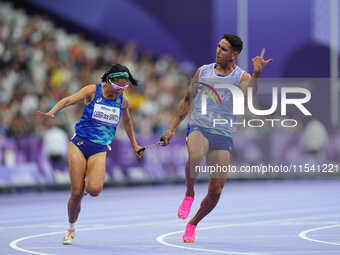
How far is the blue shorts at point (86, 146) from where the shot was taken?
11.7 m

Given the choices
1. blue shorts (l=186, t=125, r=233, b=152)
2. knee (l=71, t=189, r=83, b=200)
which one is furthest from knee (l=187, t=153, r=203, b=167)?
knee (l=71, t=189, r=83, b=200)

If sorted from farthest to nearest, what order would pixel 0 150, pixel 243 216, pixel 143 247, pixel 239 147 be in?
pixel 239 147
pixel 0 150
pixel 243 216
pixel 143 247

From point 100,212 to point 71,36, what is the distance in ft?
44.3

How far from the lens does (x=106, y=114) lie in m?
11.7

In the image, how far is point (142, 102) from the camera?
28.7 m

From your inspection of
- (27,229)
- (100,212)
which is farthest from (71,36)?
(27,229)

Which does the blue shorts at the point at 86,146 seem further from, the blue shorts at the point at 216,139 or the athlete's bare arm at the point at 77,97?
the blue shorts at the point at 216,139

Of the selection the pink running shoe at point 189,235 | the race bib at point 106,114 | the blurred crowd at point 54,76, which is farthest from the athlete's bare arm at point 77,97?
the blurred crowd at point 54,76

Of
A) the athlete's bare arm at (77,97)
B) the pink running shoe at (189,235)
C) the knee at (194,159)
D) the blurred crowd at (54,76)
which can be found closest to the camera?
the knee at (194,159)

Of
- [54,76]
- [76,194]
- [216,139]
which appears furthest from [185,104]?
[54,76]

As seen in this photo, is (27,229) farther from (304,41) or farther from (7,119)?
(304,41)

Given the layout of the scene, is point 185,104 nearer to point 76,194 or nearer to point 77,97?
point 77,97

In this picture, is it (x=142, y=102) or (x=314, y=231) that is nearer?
(x=314, y=231)

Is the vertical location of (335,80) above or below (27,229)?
above
